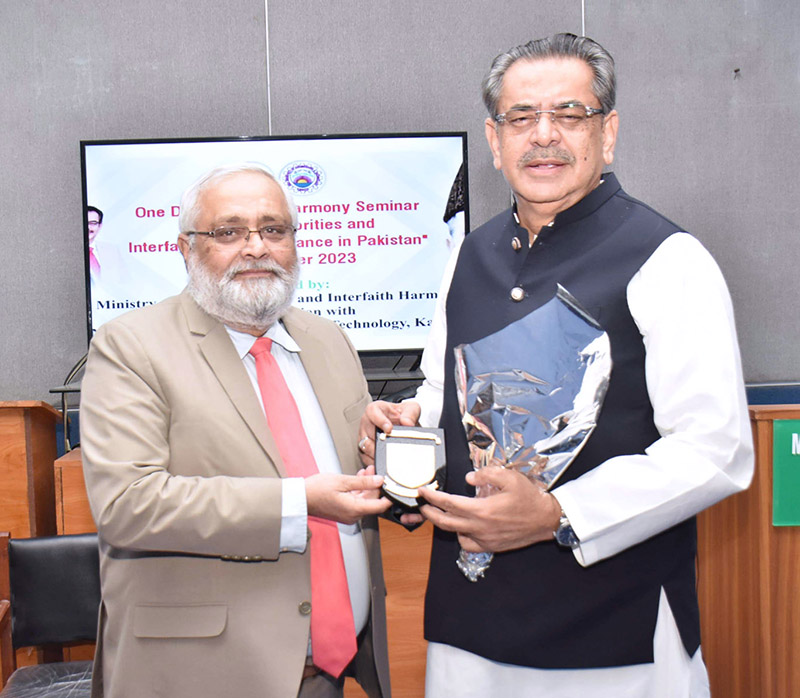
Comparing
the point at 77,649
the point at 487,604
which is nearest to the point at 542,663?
the point at 487,604

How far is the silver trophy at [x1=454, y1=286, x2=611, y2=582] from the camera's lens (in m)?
1.32

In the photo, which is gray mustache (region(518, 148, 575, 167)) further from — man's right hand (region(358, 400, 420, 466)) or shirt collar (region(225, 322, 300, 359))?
shirt collar (region(225, 322, 300, 359))

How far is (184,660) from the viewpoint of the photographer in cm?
156

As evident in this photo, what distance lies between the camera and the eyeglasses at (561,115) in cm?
146

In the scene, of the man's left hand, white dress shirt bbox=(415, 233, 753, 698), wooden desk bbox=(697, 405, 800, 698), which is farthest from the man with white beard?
wooden desk bbox=(697, 405, 800, 698)

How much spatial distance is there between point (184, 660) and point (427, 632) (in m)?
0.48

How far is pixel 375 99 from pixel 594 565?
2.87 meters

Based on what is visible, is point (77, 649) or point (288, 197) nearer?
point (288, 197)

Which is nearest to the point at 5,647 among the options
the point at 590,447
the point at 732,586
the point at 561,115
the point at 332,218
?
the point at 590,447

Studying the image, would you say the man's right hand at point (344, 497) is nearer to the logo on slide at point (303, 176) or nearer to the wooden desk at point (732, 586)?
the wooden desk at point (732, 586)

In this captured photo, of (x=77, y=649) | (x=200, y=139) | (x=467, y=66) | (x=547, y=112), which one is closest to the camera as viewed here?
(x=547, y=112)

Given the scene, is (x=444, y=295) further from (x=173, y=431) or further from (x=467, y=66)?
(x=467, y=66)

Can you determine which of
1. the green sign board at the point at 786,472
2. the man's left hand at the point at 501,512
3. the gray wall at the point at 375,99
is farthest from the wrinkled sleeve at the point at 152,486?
the gray wall at the point at 375,99

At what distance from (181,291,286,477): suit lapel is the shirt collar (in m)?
0.04
